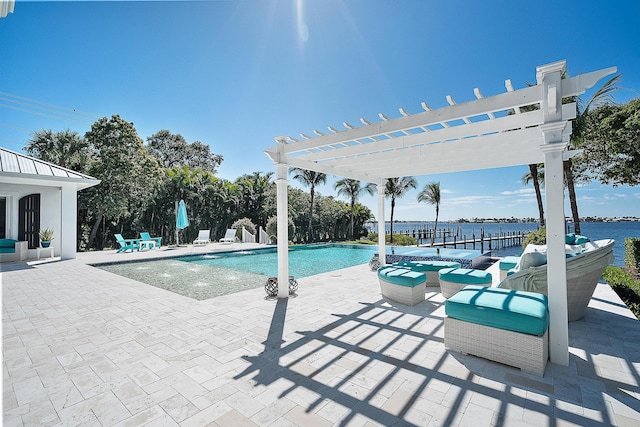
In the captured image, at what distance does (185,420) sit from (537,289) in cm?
495

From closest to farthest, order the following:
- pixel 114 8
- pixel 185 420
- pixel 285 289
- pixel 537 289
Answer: pixel 185 420
pixel 537 289
pixel 285 289
pixel 114 8

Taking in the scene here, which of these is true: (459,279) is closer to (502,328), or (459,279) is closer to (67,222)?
(502,328)

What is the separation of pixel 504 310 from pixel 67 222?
1578cm

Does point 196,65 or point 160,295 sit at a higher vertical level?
point 196,65

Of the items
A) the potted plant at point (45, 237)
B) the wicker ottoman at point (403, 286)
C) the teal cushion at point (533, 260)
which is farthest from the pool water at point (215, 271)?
the teal cushion at point (533, 260)

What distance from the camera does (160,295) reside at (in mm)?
6660

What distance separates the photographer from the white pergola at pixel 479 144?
3396mm

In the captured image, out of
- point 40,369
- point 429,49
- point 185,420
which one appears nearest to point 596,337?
point 185,420

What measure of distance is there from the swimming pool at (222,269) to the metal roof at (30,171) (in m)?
3.88

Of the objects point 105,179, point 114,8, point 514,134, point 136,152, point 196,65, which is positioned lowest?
point 514,134

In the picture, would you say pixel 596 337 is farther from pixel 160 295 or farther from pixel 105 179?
pixel 105 179

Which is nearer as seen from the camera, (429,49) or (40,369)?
(40,369)

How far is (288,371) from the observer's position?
3266mm

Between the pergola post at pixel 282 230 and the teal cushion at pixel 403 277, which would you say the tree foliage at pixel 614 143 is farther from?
the pergola post at pixel 282 230
